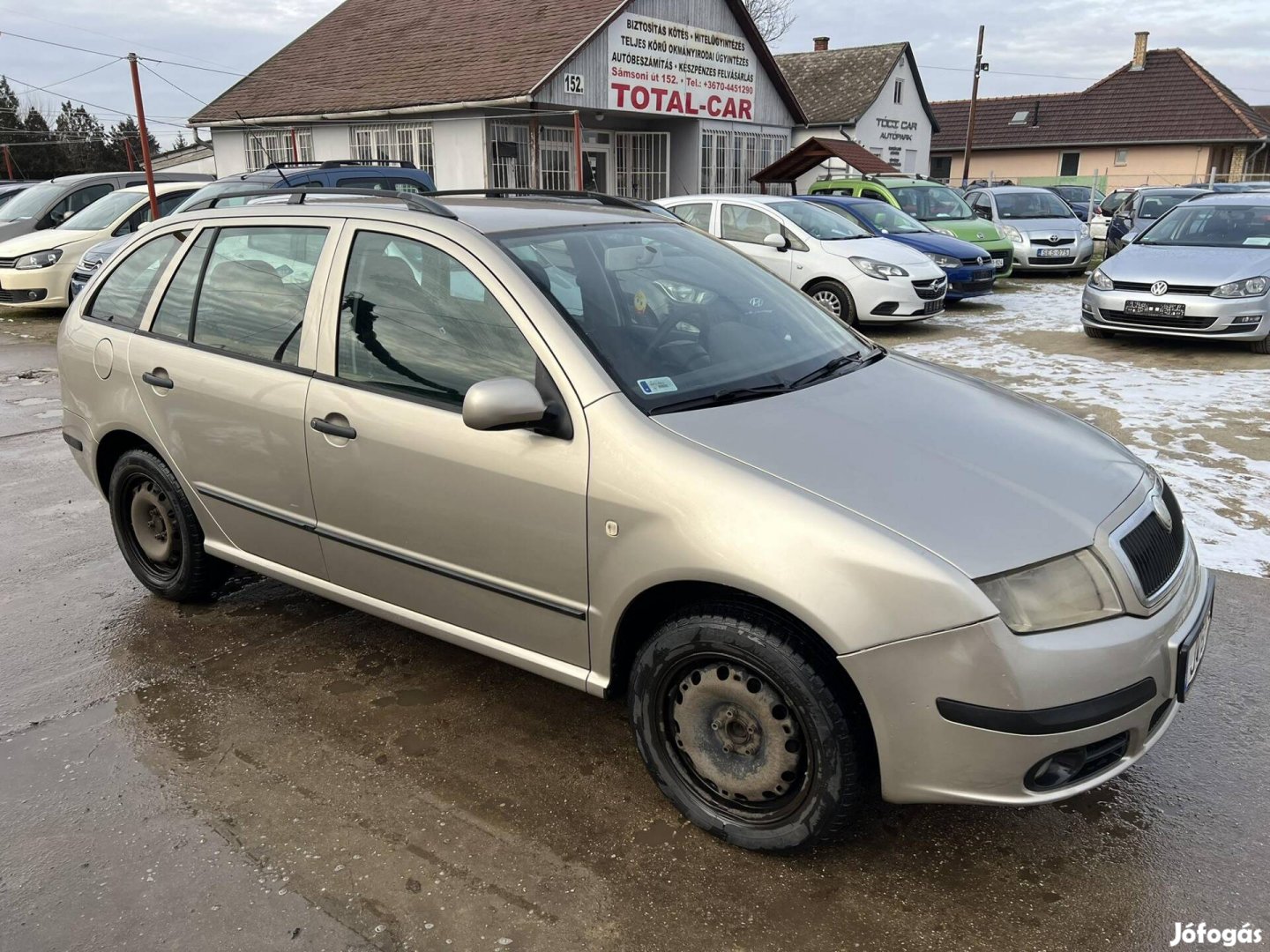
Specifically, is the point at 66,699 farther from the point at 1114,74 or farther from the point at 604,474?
the point at 1114,74

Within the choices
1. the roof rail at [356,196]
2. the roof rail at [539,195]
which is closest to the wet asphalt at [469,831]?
the roof rail at [356,196]

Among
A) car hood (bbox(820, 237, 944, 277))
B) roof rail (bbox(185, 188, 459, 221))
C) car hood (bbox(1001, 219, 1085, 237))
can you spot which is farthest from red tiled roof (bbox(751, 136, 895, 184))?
roof rail (bbox(185, 188, 459, 221))

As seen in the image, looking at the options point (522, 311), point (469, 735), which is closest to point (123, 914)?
point (469, 735)

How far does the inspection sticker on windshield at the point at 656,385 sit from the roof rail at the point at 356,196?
92cm

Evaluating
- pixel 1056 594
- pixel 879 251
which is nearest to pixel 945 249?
pixel 879 251

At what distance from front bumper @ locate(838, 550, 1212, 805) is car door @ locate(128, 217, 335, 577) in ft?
7.00

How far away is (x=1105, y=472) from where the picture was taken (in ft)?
9.14

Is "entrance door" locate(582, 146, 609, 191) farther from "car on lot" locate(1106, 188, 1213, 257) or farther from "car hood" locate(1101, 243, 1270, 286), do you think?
"car hood" locate(1101, 243, 1270, 286)

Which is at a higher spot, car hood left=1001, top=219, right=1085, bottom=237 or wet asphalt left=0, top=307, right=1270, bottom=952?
car hood left=1001, top=219, right=1085, bottom=237

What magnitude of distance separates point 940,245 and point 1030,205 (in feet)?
17.0

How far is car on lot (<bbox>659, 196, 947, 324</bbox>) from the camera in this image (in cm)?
1055

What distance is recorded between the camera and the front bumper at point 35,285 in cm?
Result: 1260

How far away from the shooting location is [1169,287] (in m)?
9.45

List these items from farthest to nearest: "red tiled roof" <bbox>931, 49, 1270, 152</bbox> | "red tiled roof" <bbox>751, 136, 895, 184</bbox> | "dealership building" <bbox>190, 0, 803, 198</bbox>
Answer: "red tiled roof" <bbox>931, 49, 1270, 152</bbox> < "red tiled roof" <bbox>751, 136, 895, 184</bbox> < "dealership building" <bbox>190, 0, 803, 198</bbox>
